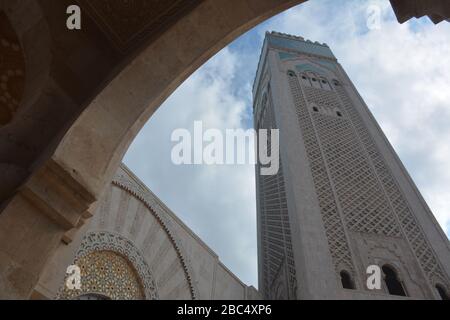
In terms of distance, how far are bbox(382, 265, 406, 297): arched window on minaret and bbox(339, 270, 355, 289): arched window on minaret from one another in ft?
1.85

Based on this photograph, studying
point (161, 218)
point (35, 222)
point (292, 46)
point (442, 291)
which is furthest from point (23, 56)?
point (292, 46)

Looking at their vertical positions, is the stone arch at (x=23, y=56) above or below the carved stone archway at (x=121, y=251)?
below

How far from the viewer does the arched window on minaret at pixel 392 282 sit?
4.66m

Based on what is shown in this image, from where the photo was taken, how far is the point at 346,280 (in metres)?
4.59

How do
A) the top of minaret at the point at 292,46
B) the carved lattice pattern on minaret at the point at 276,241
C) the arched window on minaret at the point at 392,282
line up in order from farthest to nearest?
the top of minaret at the point at 292,46
the carved lattice pattern on minaret at the point at 276,241
the arched window on minaret at the point at 392,282

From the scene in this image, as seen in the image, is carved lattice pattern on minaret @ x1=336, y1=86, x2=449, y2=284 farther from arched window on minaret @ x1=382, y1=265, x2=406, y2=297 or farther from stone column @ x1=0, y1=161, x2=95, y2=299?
stone column @ x1=0, y1=161, x2=95, y2=299

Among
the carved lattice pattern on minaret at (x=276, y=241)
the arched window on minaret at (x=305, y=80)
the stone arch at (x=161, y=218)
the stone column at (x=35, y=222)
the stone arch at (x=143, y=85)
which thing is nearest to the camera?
the stone column at (x=35, y=222)

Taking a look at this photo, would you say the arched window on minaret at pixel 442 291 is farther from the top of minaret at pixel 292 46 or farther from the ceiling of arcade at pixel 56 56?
the top of minaret at pixel 292 46

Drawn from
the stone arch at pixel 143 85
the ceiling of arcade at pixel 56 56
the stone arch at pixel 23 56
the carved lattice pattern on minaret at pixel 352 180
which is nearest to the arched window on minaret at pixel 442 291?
the carved lattice pattern on minaret at pixel 352 180

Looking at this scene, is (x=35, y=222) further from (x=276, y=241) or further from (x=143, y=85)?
(x=276, y=241)

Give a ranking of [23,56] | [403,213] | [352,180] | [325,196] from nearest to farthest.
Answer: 1. [23,56]
2. [325,196]
3. [403,213]
4. [352,180]

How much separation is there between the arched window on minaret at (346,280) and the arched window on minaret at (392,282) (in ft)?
1.85

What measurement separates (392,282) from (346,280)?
718 mm
